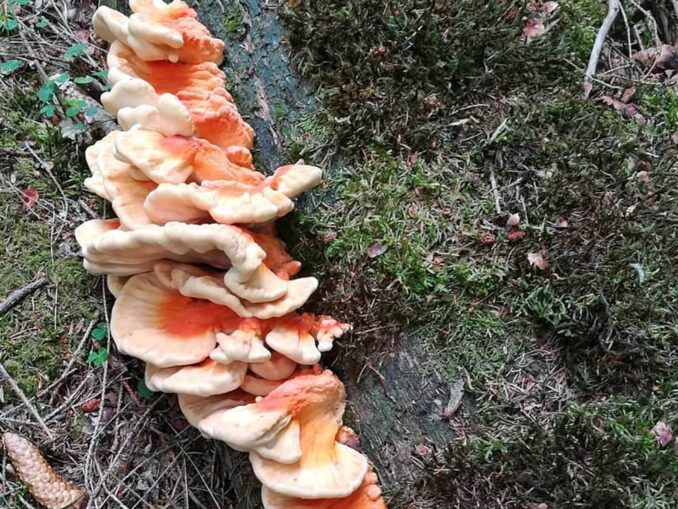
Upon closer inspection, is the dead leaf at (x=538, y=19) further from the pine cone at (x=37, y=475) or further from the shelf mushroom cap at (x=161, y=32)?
the pine cone at (x=37, y=475)

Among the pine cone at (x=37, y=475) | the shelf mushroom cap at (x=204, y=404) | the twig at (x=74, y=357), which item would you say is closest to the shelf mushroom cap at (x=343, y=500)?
the shelf mushroom cap at (x=204, y=404)

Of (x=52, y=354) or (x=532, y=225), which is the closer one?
(x=532, y=225)

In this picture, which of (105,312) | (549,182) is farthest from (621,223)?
(105,312)

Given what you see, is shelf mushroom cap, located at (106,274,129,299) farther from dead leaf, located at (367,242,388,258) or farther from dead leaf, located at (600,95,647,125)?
dead leaf, located at (600,95,647,125)

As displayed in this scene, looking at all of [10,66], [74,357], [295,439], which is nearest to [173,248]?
[295,439]

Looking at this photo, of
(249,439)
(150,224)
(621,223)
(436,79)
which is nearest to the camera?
(249,439)

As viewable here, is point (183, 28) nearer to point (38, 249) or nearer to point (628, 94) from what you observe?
point (38, 249)

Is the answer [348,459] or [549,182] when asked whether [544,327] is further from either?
[348,459]
